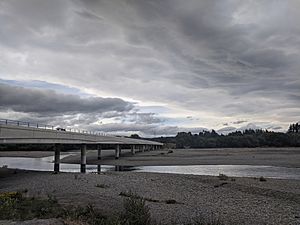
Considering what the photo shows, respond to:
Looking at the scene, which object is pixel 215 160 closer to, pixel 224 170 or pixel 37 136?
pixel 224 170

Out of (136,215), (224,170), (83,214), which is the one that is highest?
(136,215)

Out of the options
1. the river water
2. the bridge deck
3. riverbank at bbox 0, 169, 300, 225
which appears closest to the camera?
riverbank at bbox 0, 169, 300, 225

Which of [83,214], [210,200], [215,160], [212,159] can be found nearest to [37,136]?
[210,200]

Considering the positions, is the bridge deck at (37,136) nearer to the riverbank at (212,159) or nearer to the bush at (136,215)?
the riverbank at (212,159)

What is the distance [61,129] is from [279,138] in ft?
455

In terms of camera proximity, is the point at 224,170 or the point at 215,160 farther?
the point at 215,160

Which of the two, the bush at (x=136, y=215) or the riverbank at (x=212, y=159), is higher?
the bush at (x=136, y=215)

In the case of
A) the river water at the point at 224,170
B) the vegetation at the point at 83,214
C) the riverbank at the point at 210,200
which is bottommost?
the river water at the point at 224,170

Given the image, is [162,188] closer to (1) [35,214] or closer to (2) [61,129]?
(1) [35,214]

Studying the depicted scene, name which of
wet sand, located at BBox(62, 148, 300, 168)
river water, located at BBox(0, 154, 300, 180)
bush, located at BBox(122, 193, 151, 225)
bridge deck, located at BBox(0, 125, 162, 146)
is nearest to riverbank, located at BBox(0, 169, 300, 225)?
bush, located at BBox(122, 193, 151, 225)

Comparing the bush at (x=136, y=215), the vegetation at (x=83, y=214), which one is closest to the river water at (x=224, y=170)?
the vegetation at (x=83, y=214)

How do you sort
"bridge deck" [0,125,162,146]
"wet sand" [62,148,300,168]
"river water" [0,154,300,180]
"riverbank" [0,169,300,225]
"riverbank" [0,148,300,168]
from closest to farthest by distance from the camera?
"riverbank" [0,169,300,225]
"bridge deck" [0,125,162,146]
"river water" [0,154,300,180]
"wet sand" [62,148,300,168]
"riverbank" [0,148,300,168]

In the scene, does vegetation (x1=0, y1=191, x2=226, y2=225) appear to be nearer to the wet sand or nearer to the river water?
the river water

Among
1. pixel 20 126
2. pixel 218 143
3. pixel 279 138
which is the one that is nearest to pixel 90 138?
pixel 20 126
